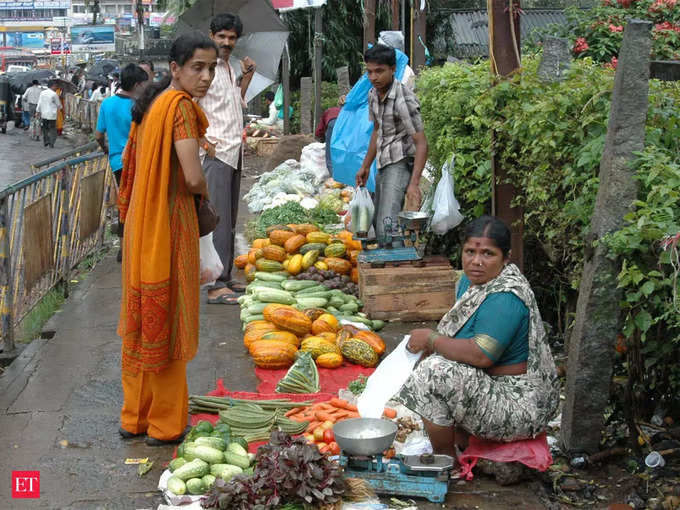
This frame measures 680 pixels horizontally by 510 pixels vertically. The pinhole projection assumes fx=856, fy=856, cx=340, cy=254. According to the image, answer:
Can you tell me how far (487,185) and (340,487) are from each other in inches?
158

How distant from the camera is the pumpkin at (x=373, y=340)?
21.2 feet

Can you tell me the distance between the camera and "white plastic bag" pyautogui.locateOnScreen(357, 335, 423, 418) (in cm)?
435

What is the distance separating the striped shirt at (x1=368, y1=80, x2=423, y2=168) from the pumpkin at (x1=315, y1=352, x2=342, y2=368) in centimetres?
207

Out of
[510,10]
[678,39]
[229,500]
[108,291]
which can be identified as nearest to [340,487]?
[229,500]

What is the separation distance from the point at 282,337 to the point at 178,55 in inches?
98.6

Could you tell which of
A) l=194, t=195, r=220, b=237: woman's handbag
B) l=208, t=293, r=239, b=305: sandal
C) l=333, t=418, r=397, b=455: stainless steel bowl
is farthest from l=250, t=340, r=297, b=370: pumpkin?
l=208, t=293, r=239, b=305: sandal

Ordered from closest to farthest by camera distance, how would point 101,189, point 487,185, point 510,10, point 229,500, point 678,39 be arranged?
point 229,500, point 510,10, point 487,185, point 101,189, point 678,39

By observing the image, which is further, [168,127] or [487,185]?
[487,185]

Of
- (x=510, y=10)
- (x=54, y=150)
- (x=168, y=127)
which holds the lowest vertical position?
(x=54, y=150)

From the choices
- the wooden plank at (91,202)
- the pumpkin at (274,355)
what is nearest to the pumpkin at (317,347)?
the pumpkin at (274,355)

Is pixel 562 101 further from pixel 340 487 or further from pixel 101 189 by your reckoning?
pixel 101 189

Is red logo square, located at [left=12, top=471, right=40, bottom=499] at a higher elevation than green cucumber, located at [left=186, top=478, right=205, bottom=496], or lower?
lower

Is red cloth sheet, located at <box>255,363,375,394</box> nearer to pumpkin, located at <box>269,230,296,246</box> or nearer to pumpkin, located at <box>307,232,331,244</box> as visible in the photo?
pumpkin, located at <box>307,232,331,244</box>

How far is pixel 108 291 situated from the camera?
8852 millimetres
